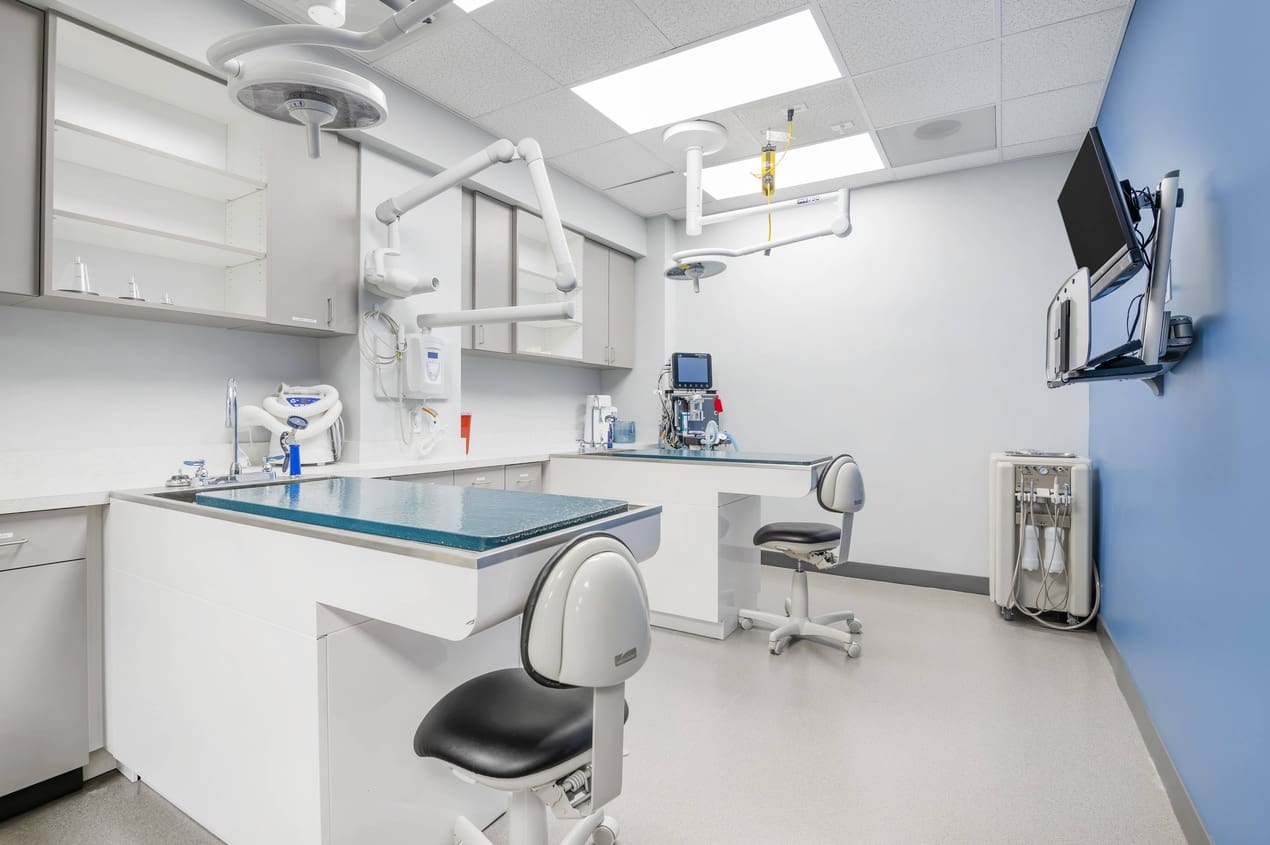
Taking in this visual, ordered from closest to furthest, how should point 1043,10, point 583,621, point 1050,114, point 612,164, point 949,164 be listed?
point 583,621 → point 1043,10 → point 1050,114 → point 949,164 → point 612,164

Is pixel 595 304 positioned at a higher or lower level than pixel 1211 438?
higher

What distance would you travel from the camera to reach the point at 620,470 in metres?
3.46

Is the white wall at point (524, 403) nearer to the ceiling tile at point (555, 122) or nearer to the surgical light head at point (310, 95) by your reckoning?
the ceiling tile at point (555, 122)

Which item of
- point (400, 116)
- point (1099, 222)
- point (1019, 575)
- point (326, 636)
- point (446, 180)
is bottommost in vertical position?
point (1019, 575)

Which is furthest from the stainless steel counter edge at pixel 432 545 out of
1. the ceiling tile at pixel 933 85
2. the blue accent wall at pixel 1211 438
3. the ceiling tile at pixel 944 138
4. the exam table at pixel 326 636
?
the ceiling tile at pixel 944 138

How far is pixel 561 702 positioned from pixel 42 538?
1.74 m

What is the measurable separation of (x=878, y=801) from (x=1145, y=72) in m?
2.81

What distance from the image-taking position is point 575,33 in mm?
2791

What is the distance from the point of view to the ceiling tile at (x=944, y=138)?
11.6 feet

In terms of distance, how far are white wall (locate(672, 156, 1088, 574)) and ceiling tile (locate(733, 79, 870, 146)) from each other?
3.14ft

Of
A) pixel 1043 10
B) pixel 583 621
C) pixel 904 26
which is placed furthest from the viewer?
pixel 904 26

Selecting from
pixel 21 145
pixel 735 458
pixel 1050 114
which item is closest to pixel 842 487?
pixel 735 458

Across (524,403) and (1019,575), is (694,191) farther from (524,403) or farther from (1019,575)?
(1019,575)

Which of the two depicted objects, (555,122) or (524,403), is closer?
(555,122)
